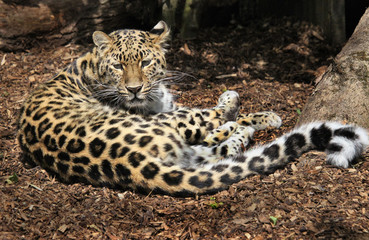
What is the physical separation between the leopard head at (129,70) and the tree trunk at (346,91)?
2.02 meters

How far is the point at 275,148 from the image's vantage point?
5.11 metres

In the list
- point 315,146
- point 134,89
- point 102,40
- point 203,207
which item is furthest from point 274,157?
point 102,40

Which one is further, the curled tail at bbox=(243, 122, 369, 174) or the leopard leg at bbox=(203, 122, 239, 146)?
the leopard leg at bbox=(203, 122, 239, 146)

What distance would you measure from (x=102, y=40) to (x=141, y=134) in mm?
1776

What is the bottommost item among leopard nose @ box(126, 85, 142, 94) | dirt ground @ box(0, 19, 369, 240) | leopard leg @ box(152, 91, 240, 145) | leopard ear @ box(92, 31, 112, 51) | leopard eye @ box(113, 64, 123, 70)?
dirt ground @ box(0, 19, 369, 240)

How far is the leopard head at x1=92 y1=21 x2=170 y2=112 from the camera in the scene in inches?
233

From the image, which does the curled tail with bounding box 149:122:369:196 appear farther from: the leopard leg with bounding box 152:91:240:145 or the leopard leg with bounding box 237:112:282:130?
the leopard leg with bounding box 237:112:282:130

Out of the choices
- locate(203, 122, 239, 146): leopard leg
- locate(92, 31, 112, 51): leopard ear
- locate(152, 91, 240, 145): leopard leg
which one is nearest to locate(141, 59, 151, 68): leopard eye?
locate(92, 31, 112, 51): leopard ear

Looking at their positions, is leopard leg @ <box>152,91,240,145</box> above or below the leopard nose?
below

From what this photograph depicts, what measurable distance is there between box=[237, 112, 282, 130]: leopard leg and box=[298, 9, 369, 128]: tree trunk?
0.50 meters

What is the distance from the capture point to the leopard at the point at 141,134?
4.74m

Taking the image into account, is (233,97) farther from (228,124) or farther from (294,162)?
(294,162)

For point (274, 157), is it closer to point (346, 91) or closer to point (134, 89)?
point (346, 91)

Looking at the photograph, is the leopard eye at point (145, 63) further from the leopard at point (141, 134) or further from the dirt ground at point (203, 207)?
the dirt ground at point (203, 207)
